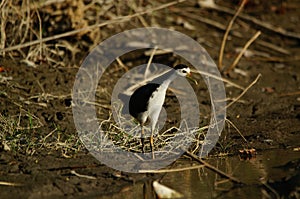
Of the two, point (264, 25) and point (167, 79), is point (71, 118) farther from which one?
point (264, 25)

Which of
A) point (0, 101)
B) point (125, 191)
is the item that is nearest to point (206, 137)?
point (125, 191)

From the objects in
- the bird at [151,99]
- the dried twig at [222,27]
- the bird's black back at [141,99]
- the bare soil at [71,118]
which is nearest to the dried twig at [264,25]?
the bare soil at [71,118]

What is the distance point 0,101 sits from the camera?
6352 millimetres

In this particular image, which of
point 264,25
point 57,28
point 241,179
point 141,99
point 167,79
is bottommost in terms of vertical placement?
point 241,179

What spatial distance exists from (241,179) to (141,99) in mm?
1037

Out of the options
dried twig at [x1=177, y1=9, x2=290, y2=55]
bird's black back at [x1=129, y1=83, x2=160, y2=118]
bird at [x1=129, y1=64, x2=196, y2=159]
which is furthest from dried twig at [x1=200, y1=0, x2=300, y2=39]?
bird's black back at [x1=129, y1=83, x2=160, y2=118]

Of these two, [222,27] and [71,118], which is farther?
[222,27]

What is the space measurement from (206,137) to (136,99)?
0.89 metres

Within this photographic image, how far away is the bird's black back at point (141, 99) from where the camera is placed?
528cm

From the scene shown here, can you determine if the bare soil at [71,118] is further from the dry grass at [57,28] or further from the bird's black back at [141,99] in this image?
the bird's black back at [141,99]

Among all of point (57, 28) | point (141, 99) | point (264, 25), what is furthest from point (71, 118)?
point (264, 25)

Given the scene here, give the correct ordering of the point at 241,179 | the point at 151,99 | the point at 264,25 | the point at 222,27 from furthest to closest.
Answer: the point at 264,25, the point at 222,27, the point at 151,99, the point at 241,179

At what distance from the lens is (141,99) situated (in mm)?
5320

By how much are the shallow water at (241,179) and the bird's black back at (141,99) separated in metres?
0.58
